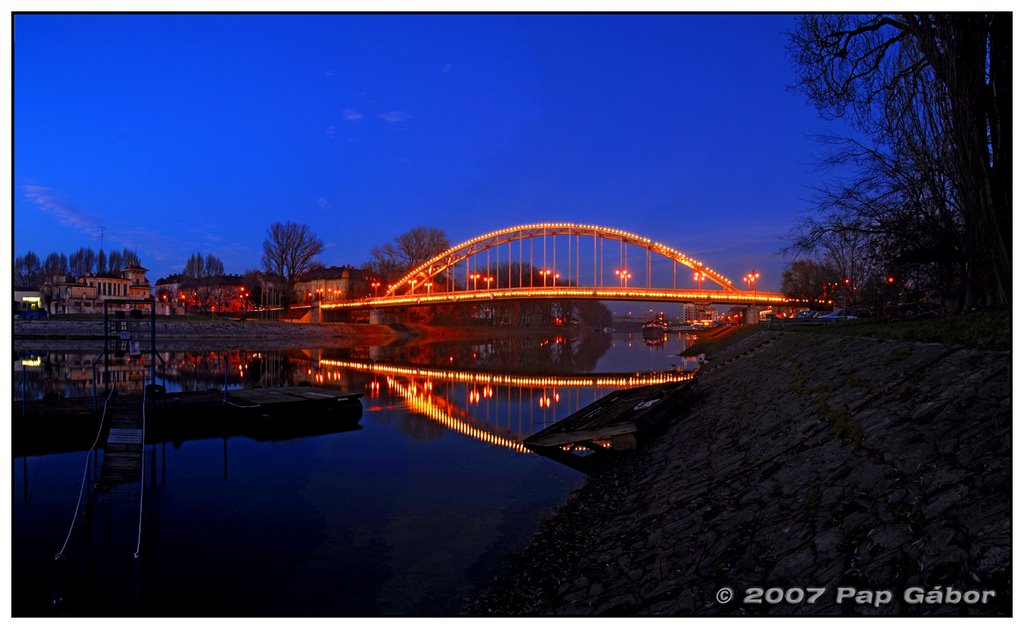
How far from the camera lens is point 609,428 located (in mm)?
14688

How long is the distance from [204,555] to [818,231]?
21.7 metres

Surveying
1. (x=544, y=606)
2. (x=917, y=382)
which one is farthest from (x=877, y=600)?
(x=917, y=382)

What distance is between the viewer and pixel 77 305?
92.0m

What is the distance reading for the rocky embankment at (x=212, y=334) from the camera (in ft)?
204

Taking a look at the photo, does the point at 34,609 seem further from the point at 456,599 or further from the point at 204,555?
the point at 456,599

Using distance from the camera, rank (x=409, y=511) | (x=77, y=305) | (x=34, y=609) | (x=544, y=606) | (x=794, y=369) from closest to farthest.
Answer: (x=544, y=606) < (x=34, y=609) < (x=409, y=511) < (x=794, y=369) < (x=77, y=305)

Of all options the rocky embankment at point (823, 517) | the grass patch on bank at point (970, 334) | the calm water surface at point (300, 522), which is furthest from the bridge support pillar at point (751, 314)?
the rocky embankment at point (823, 517)

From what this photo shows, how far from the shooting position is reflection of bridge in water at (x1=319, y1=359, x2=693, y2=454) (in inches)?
817

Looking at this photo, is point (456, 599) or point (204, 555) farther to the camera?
point (204, 555)

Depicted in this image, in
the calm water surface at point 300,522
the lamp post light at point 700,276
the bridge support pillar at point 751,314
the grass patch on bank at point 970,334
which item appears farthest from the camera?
the lamp post light at point 700,276

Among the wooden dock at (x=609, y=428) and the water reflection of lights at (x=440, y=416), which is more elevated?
the wooden dock at (x=609, y=428)

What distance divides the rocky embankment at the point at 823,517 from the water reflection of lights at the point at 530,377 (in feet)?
67.5

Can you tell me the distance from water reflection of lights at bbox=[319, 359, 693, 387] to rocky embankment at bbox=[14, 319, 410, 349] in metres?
27.0

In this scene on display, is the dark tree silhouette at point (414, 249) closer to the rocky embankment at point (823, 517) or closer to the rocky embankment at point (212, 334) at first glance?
the rocky embankment at point (212, 334)
